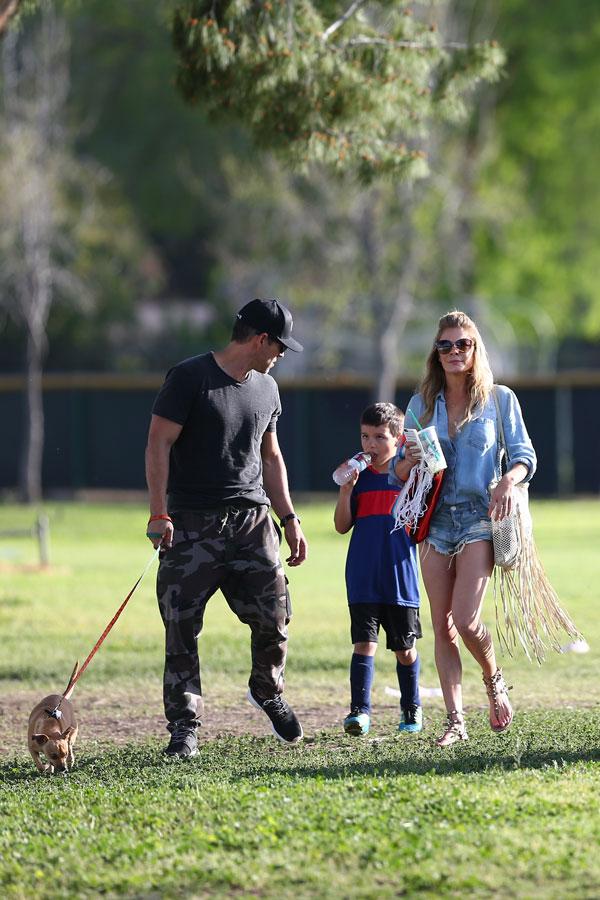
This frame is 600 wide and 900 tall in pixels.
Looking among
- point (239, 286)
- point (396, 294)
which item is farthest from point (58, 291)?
point (396, 294)

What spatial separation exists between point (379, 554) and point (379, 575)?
0.33ft

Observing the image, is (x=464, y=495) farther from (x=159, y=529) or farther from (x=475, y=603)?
(x=159, y=529)

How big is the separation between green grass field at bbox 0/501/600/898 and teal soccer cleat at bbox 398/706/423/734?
0.34 feet

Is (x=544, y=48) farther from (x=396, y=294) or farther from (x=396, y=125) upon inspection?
(x=396, y=125)

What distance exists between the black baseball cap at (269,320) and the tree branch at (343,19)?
3.06 m

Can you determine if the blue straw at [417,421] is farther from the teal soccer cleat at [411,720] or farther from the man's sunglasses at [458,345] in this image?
the teal soccer cleat at [411,720]

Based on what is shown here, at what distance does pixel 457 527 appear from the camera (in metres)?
6.83

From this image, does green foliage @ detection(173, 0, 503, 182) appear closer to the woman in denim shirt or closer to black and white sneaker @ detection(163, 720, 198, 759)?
the woman in denim shirt

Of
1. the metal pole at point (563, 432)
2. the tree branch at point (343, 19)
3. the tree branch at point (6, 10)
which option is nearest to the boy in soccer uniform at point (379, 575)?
the tree branch at point (343, 19)

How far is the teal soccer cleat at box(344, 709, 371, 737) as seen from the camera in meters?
7.24

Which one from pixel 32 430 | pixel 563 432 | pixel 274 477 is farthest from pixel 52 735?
pixel 32 430

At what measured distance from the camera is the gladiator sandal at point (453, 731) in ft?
22.5


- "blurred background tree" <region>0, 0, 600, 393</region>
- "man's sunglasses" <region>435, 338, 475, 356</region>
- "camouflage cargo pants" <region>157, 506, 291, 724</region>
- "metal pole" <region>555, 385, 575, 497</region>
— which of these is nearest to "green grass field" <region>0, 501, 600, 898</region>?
"camouflage cargo pants" <region>157, 506, 291, 724</region>

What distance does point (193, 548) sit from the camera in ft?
22.6
